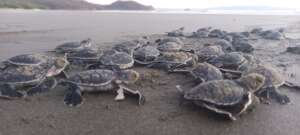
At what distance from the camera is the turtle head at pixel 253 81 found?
169 inches

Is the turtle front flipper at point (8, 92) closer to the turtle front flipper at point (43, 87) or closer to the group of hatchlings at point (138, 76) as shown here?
the group of hatchlings at point (138, 76)

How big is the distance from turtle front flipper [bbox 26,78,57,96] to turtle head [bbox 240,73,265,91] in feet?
10.4

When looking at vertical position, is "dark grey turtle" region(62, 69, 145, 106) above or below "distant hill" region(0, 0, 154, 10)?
below

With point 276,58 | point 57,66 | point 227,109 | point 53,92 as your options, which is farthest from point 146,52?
point 276,58

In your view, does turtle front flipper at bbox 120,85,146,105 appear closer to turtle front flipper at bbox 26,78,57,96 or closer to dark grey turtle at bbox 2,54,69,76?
turtle front flipper at bbox 26,78,57,96

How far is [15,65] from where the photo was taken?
538 cm

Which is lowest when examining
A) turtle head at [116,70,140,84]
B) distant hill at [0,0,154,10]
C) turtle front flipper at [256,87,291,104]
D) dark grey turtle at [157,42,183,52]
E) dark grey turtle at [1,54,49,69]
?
turtle front flipper at [256,87,291,104]

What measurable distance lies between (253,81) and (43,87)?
11.3ft

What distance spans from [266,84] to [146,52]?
3178 millimetres

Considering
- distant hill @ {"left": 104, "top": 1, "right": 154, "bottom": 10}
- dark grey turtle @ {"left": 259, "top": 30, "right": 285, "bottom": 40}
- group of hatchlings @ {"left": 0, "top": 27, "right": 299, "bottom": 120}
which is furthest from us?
distant hill @ {"left": 104, "top": 1, "right": 154, "bottom": 10}

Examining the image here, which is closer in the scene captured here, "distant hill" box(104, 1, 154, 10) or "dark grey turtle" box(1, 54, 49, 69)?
"dark grey turtle" box(1, 54, 49, 69)

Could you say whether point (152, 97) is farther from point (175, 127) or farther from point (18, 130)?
point (18, 130)

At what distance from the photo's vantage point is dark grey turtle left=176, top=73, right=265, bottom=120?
3760 mm

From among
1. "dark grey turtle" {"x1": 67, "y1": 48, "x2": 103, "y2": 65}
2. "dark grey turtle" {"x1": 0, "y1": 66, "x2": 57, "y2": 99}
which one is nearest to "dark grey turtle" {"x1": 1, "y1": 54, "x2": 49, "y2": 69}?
"dark grey turtle" {"x1": 0, "y1": 66, "x2": 57, "y2": 99}
